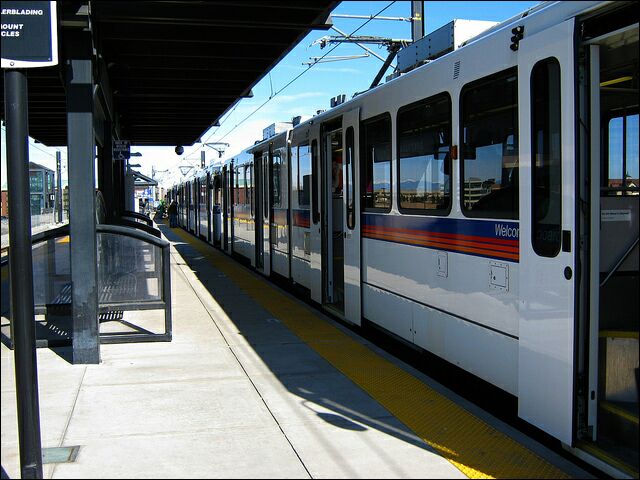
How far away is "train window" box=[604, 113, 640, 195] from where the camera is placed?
16.0 feet

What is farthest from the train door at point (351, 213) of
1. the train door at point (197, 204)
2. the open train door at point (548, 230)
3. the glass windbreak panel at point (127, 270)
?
the train door at point (197, 204)

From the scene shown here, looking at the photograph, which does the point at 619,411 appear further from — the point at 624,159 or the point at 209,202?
the point at 209,202

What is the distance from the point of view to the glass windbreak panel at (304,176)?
395 inches

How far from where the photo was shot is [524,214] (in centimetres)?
445

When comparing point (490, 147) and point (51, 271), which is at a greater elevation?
point (490, 147)

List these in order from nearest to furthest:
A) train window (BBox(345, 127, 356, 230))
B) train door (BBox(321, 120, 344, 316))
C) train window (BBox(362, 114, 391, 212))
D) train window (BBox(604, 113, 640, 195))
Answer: train window (BBox(604, 113, 640, 195)), train window (BBox(362, 114, 391, 212)), train window (BBox(345, 127, 356, 230)), train door (BBox(321, 120, 344, 316))

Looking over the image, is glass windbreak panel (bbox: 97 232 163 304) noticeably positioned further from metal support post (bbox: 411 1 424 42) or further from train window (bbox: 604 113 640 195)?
metal support post (bbox: 411 1 424 42)

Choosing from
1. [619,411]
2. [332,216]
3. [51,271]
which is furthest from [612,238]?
[51,271]

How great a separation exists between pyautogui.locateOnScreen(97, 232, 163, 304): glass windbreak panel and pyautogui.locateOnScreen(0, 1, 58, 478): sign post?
3.61 m

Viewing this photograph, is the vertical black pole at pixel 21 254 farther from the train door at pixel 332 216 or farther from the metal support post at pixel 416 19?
the metal support post at pixel 416 19

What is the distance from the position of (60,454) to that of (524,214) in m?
3.39

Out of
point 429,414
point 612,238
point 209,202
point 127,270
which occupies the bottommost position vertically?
point 429,414

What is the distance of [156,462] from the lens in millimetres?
4164

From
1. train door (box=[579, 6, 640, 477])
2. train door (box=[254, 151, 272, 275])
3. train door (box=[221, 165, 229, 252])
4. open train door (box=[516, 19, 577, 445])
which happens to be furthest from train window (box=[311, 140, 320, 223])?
train door (box=[221, 165, 229, 252])
